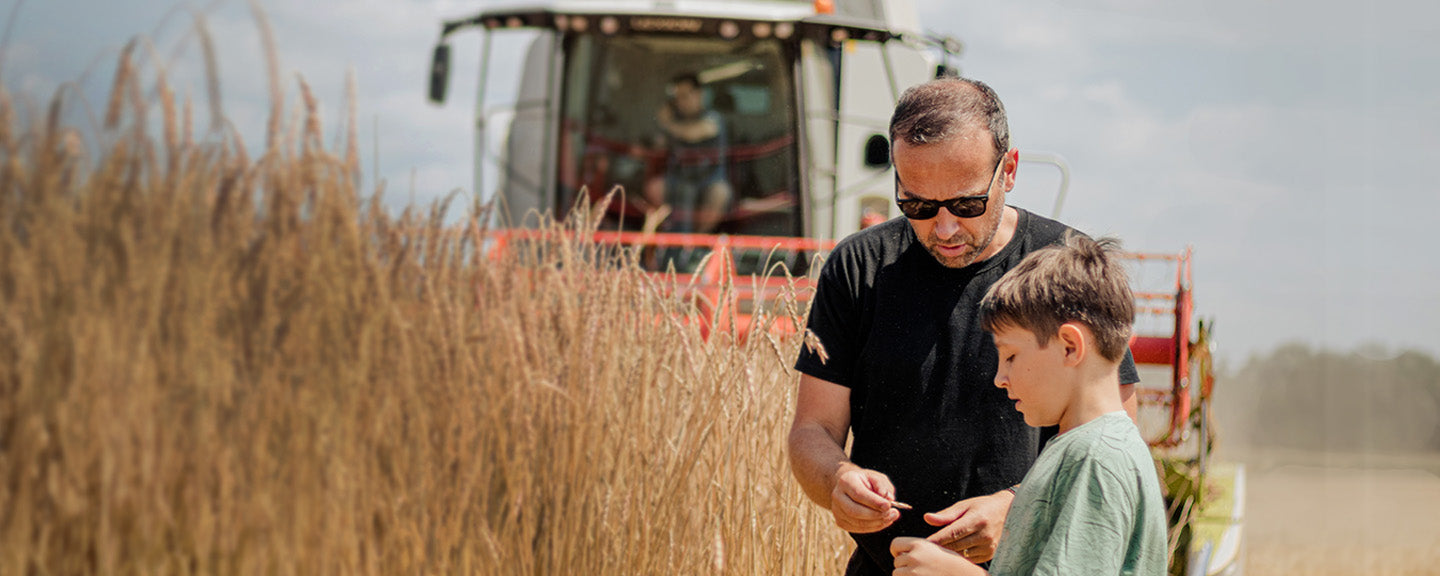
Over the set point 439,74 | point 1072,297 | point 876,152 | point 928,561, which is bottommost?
point 928,561

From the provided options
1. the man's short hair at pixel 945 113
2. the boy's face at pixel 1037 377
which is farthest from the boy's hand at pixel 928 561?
the man's short hair at pixel 945 113

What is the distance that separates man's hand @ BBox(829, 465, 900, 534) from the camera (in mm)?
1741

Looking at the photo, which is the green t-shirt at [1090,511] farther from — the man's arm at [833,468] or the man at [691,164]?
the man at [691,164]

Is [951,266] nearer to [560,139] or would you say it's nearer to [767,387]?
[767,387]

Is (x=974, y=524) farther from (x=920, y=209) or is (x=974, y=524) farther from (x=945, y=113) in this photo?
(x=945, y=113)

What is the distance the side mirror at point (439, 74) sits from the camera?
6688 millimetres

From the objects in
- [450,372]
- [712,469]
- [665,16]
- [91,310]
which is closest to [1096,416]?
[450,372]

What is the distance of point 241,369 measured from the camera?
151cm

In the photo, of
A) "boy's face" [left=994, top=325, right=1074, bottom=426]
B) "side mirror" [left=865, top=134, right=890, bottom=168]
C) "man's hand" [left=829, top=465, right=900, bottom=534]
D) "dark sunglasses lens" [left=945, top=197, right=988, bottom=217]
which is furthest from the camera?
"side mirror" [left=865, top=134, right=890, bottom=168]

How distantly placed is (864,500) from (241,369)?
32.4 inches

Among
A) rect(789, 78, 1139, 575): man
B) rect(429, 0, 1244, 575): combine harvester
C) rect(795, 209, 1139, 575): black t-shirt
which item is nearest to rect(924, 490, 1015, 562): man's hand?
rect(789, 78, 1139, 575): man

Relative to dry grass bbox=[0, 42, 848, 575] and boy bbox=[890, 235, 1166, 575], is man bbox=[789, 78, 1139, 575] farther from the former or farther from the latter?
dry grass bbox=[0, 42, 848, 575]

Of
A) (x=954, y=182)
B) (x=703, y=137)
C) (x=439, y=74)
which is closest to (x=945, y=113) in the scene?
(x=954, y=182)

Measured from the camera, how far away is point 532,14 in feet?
23.3
